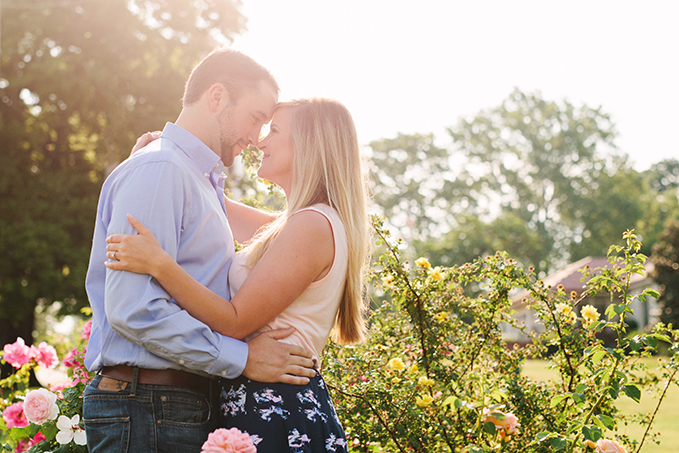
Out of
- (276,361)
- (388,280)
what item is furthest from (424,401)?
(276,361)

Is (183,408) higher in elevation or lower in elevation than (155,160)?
lower

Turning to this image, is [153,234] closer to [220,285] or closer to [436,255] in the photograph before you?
[220,285]

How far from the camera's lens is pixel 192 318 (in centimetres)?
185

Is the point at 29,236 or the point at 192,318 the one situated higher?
the point at 192,318

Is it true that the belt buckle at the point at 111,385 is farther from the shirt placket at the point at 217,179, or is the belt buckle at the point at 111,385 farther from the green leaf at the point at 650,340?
the green leaf at the point at 650,340

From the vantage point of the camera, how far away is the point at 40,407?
3.03 meters

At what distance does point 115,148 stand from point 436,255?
24.2m

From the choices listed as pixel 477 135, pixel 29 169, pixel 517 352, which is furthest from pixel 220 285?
pixel 477 135

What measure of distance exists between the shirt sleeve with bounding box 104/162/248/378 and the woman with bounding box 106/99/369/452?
5 cm

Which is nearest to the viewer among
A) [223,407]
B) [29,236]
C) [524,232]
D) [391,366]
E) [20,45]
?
[223,407]

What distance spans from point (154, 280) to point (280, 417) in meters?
0.65

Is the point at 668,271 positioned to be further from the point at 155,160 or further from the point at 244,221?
the point at 155,160

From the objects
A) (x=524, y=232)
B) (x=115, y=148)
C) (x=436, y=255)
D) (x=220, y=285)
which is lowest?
(x=436, y=255)

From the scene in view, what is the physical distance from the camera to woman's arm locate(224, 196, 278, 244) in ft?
10.3
